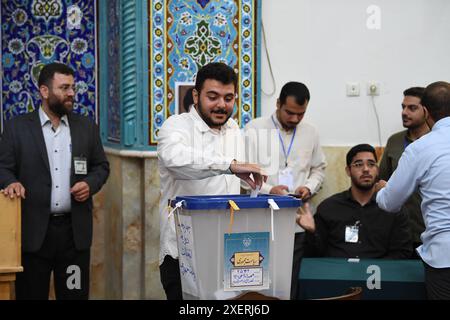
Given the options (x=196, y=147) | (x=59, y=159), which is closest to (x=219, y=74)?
(x=196, y=147)

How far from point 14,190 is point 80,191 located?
21.0 inches

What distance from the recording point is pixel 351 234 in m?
5.54

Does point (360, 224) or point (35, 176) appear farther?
point (360, 224)

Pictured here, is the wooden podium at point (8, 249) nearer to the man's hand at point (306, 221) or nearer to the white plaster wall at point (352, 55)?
the man's hand at point (306, 221)

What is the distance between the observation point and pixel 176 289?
4.04 metres

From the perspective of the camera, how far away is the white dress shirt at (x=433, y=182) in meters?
4.07

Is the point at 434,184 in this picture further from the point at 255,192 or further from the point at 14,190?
the point at 14,190

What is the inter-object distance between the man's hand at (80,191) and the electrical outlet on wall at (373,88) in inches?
91.9

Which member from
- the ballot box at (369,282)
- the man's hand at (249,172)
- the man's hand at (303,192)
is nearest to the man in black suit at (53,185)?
the man's hand at (303,192)

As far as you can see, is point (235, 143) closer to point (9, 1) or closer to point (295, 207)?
point (295, 207)

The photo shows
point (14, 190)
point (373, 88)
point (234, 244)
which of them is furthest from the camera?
point (373, 88)

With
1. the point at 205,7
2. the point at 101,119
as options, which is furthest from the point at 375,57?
the point at 101,119

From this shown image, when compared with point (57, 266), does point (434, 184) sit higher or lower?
higher
